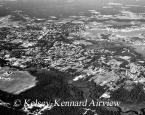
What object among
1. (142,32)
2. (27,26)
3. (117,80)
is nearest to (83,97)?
(117,80)

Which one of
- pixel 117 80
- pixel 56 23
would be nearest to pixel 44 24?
pixel 56 23

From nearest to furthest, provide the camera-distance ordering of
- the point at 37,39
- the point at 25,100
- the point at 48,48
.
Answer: the point at 25,100, the point at 48,48, the point at 37,39

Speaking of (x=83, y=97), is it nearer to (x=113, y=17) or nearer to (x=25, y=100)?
(x=25, y=100)

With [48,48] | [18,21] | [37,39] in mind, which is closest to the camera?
[48,48]

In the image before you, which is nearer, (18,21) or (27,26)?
(27,26)

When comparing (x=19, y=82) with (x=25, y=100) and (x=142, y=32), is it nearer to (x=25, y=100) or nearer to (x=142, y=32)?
(x=25, y=100)

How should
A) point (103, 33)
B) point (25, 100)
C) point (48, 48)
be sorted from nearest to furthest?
1. point (25, 100)
2. point (48, 48)
3. point (103, 33)
